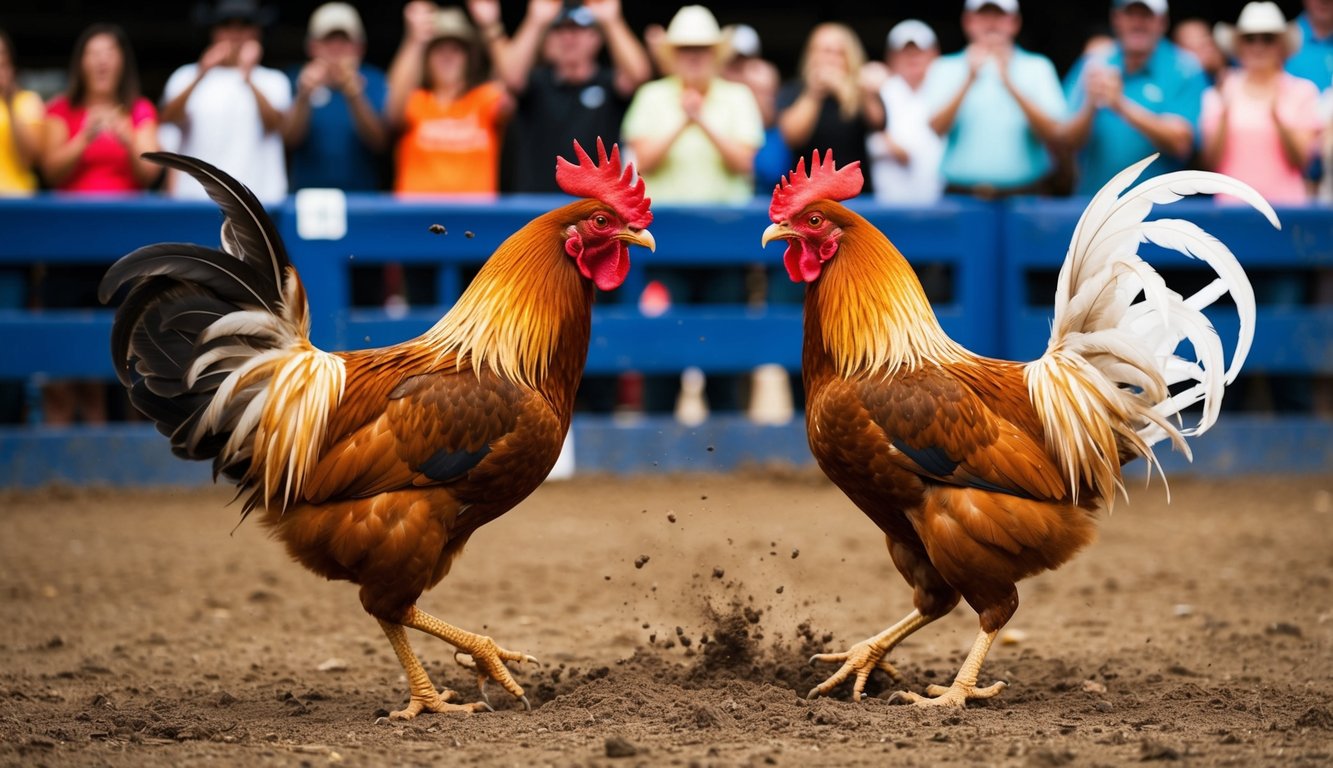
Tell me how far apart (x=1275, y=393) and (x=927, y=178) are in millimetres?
2776

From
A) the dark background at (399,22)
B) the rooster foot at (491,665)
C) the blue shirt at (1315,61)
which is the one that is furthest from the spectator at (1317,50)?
the rooster foot at (491,665)

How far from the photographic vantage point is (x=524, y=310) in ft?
17.8

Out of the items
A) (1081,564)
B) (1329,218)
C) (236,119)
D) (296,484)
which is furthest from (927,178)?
(296,484)

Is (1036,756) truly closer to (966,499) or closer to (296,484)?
(966,499)

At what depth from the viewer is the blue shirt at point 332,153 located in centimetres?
998

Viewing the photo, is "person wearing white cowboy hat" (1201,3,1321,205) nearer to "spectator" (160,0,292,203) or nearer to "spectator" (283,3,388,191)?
"spectator" (283,3,388,191)

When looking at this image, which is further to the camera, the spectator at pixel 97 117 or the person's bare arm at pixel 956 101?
the person's bare arm at pixel 956 101

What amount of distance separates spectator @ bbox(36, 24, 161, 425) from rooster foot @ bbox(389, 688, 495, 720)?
17.3 feet

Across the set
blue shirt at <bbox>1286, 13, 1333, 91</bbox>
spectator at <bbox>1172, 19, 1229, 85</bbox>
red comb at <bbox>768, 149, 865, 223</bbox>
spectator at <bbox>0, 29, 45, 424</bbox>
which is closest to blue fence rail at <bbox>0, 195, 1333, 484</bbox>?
spectator at <bbox>0, 29, 45, 424</bbox>

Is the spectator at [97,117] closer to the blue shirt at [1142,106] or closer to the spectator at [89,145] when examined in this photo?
the spectator at [89,145]

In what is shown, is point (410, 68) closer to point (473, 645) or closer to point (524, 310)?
point (524, 310)

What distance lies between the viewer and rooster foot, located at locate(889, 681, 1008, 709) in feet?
17.4

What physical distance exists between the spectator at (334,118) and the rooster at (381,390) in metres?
4.52

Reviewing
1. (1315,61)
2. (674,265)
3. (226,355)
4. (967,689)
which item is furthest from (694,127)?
(967,689)
